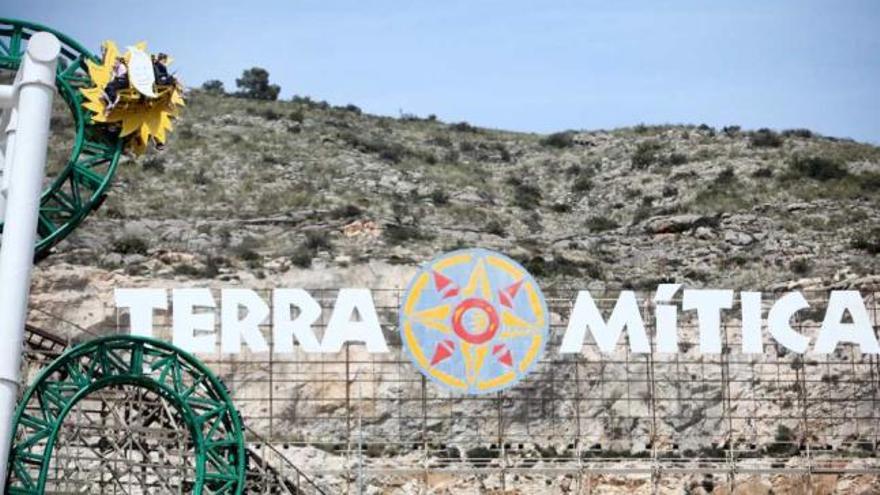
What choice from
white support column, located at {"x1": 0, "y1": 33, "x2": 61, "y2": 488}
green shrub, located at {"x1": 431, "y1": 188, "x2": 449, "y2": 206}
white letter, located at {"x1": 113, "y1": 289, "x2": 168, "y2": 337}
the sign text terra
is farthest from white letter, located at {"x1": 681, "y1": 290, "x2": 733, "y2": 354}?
green shrub, located at {"x1": 431, "y1": 188, "x2": 449, "y2": 206}

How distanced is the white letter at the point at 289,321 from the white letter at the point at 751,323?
12666mm

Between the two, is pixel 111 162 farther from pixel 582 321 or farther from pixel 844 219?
pixel 844 219

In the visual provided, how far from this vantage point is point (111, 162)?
38844 mm

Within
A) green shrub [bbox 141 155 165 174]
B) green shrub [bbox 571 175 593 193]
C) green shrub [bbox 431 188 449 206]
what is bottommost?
green shrub [bbox 431 188 449 206]

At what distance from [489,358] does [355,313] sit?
415 inches

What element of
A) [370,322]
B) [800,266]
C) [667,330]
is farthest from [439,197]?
[370,322]

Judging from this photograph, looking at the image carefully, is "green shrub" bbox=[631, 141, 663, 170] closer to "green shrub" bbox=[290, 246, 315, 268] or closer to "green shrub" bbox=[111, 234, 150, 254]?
"green shrub" bbox=[290, 246, 315, 268]

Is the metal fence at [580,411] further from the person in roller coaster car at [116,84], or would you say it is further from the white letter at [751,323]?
the person in roller coaster car at [116,84]

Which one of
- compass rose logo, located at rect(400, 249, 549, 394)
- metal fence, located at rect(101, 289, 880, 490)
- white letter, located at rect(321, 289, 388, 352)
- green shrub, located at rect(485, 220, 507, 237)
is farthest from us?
green shrub, located at rect(485, 220, 507, 237)

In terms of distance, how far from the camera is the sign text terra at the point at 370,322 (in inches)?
2082

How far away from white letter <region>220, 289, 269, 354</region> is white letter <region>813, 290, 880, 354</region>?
54.5 feet

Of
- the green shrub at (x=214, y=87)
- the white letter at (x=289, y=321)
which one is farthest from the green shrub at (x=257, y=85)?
the white letter at (x=289, y=321)

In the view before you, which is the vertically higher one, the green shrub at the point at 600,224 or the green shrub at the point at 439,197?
the green shrub at the point at 439,197

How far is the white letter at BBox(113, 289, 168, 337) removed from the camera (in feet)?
173
